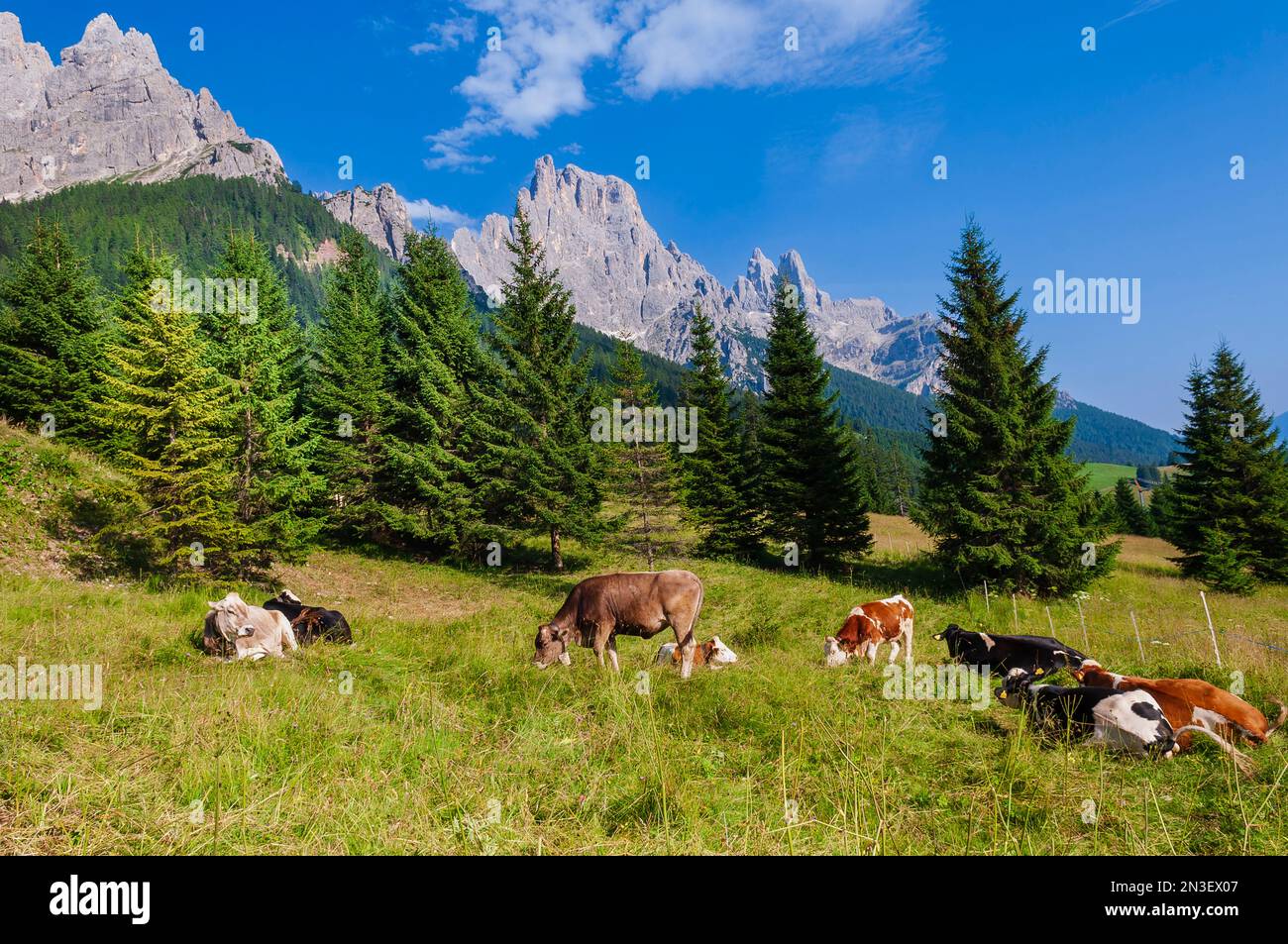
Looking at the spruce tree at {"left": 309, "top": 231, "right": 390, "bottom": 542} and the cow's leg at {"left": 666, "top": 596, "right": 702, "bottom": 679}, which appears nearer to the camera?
the cow's leg at {"left": 666, "top": 596, "right": 702, "bottom": 679}

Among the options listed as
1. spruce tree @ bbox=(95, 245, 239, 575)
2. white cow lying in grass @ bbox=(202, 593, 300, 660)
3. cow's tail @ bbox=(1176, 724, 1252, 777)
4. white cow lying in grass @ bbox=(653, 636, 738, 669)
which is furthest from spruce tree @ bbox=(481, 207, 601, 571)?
cow's tail @ bbox=(1176, 724, 1252, 777)

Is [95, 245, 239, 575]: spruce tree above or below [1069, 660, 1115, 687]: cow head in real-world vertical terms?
above

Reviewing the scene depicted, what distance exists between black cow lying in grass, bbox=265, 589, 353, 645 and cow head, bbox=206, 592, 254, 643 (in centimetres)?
116

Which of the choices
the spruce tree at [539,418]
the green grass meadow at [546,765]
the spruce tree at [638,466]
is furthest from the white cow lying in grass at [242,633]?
the spruce tree at [638,466]

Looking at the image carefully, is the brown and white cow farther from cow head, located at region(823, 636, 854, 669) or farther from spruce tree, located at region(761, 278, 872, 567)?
spruce tree, located at region(761, 278, 872, 567)

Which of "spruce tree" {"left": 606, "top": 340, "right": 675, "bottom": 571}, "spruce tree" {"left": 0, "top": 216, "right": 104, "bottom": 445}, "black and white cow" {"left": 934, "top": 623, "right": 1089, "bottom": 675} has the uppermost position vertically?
"spruce tree" {"left": 0, "top": 216, "right": 104, "bottom": 445}

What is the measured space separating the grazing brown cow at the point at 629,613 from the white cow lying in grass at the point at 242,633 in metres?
3.99

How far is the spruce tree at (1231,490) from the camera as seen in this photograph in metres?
22.2

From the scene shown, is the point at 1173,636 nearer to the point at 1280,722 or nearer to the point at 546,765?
the point at 1280,722

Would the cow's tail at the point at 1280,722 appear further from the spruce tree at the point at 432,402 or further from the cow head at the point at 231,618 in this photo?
the spruce tree at the point at 432,402

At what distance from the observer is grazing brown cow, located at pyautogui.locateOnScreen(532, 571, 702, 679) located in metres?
8.98
